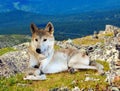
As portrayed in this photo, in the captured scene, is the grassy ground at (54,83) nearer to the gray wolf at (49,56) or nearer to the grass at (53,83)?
the grass at (53,83)

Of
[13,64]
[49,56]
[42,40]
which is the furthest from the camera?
[13,64]

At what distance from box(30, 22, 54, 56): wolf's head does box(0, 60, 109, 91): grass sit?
1.76 meters

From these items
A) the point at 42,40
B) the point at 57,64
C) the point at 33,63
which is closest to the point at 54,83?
the point at 42,40

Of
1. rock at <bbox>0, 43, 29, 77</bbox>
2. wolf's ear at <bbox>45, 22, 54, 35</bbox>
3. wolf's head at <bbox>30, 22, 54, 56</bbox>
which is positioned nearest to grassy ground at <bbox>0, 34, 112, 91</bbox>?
wolf's head at <bbox>30, 22, 54, 56</bbox>

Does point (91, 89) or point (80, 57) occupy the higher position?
point (80, 57)

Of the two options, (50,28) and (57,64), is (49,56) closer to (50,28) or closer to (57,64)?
(57,64)

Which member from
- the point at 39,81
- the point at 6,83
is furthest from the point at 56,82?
the point at 6,83

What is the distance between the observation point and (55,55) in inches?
1056

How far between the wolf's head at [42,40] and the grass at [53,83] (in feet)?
5.79

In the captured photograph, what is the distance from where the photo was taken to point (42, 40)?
24.7m

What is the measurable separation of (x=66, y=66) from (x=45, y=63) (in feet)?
5.41

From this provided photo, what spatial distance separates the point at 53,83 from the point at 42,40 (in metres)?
3.19

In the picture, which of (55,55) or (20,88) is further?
(55,55)

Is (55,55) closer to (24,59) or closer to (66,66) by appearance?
(66,66)
